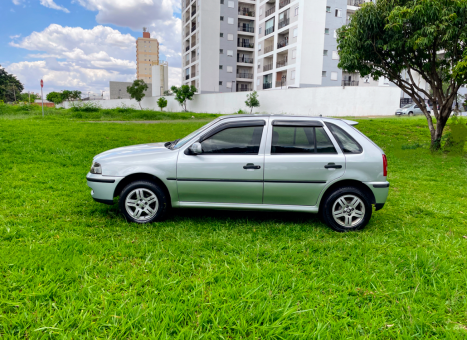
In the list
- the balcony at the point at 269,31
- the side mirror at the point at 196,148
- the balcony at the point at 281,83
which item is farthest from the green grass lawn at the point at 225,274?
the balcony at the point at 269,31

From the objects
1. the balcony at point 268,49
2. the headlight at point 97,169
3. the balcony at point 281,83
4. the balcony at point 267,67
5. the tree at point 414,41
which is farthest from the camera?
the balcony at point 268,49

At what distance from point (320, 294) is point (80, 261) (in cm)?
246

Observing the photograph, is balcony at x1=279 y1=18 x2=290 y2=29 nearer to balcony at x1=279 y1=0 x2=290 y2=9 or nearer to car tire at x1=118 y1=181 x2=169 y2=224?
balcony at x1=279 y1=0 x2=290 y2=9

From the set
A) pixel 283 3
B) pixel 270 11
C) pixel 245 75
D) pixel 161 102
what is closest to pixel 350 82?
pixel 283 3

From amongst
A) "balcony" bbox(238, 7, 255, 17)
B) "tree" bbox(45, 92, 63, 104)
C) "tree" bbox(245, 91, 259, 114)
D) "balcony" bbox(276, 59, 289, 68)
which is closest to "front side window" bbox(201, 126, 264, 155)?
"tree" bbox(245, 91, 259, 114)

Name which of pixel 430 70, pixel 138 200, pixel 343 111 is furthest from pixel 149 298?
pixel 343 111

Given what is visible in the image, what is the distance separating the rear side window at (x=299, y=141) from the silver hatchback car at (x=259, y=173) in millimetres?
14

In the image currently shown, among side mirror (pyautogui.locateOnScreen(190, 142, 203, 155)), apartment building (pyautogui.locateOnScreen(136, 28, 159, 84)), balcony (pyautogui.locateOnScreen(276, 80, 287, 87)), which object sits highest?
apartment building (pyautogui.locateOnScreen(136, 28, 159, 84))

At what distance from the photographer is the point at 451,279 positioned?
10.9ft

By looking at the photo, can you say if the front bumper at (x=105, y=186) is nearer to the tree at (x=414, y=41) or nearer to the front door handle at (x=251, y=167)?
the front door handle at (x=251, y=167)

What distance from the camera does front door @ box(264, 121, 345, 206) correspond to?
4566mm

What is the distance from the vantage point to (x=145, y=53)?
125750 mm

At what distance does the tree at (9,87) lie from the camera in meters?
72.6

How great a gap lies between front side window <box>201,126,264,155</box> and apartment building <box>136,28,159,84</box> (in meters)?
128
